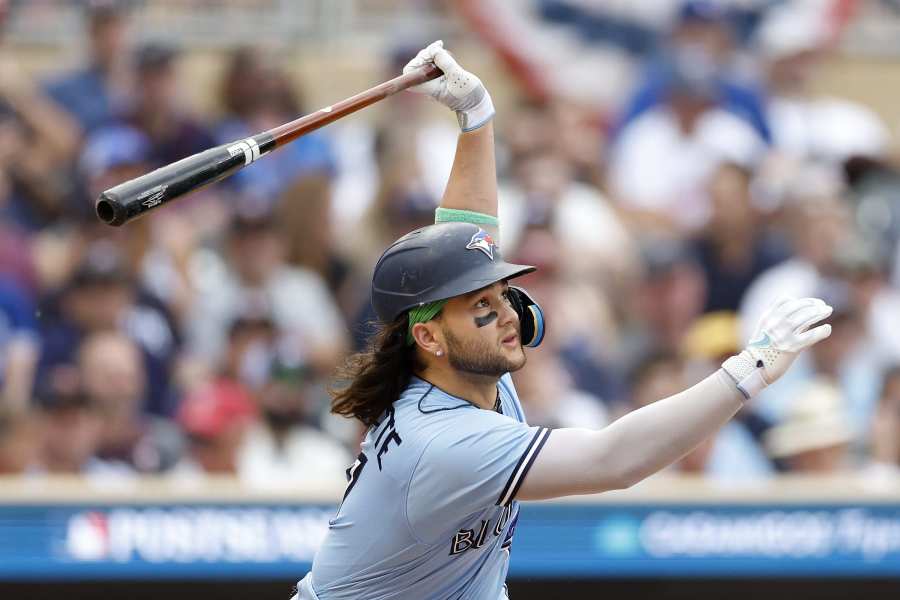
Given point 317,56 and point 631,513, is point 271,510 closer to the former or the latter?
point 631,513

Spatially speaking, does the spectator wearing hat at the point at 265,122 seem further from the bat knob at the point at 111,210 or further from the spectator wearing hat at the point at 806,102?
the bat knob at the point at 111,210

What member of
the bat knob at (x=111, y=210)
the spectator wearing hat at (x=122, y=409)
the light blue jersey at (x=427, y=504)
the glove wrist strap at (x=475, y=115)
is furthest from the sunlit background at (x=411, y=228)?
the bat knob at (x=111, y=210)

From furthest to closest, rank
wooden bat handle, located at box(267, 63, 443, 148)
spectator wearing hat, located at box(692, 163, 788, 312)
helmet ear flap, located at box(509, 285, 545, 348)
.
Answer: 1. spectator wearing hat, located at box(692, 163, 788, 312)
2. wooden bat handle, located at box(267, 63, 443, 148)
3. helmet ear flap, located at box(509, 285, 545, 348)

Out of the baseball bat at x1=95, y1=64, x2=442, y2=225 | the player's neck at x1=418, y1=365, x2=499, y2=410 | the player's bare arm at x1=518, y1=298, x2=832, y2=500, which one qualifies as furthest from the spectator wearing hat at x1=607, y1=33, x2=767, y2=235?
the player's bare arm at x1=518, y1=298, x2=832, y2=500

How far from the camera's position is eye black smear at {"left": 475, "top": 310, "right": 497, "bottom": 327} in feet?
10.2

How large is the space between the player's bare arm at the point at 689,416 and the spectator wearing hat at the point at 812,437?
11.2 feet

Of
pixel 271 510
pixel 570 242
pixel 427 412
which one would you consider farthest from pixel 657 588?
pixel 427 412

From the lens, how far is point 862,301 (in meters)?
6.77

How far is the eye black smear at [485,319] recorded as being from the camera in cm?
311

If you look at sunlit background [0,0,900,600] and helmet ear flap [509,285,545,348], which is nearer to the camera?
helmet ear flap [509,285,545,348]

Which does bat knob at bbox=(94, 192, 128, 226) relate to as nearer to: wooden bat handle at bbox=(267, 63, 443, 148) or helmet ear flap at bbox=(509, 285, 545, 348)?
wooden bat handle at bbox=(267, 63, 443, 148)

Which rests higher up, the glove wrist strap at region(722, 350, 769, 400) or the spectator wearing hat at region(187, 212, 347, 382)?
the spectator wearing hat at region(187, 212, 347, 382)

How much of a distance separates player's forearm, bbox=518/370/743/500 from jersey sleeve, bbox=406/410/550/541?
44mm

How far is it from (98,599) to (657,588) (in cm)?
213
